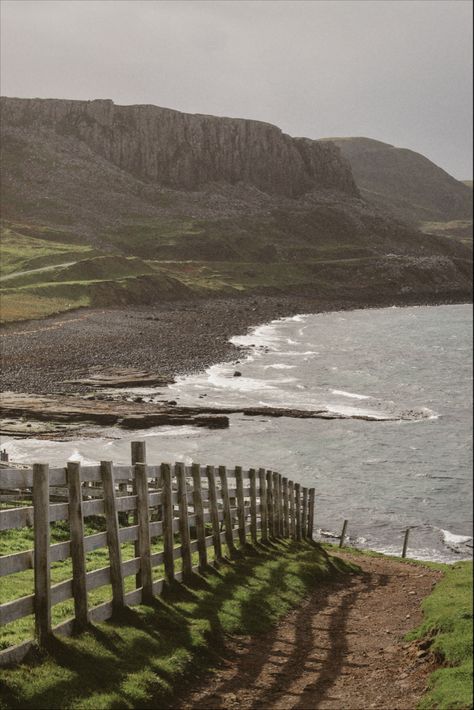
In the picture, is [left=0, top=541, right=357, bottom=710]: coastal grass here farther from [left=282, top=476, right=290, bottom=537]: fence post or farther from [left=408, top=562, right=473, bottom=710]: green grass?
[left=282, top=476, right=290, bottom=537]: fence post

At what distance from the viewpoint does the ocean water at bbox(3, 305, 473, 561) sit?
43.5 m

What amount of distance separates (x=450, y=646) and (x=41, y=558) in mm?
5837

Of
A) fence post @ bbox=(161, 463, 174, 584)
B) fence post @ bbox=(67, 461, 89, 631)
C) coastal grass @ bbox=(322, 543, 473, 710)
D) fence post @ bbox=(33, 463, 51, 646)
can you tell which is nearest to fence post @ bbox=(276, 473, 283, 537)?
coastal grass @ bbox=(322, 543, 473, 710)

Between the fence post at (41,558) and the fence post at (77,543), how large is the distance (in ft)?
2.07

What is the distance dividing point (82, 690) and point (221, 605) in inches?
209

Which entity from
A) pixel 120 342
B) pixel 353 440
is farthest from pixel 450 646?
pixel 120 342

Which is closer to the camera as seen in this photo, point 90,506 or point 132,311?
point 90,506

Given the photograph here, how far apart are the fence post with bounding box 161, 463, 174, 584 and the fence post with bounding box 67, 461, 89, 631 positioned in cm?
305

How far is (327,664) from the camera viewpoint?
38.7 feet

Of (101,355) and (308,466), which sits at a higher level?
(101,355)

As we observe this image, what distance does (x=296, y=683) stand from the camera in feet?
35.0

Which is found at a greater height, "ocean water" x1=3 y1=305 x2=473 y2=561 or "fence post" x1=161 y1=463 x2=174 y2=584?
"fence post" x1=161 y1=463 x2=174 y2=584

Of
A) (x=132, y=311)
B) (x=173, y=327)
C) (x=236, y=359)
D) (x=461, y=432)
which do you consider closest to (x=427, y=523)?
(x=461, y=432)

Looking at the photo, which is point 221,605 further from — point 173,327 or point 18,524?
point 173,327
